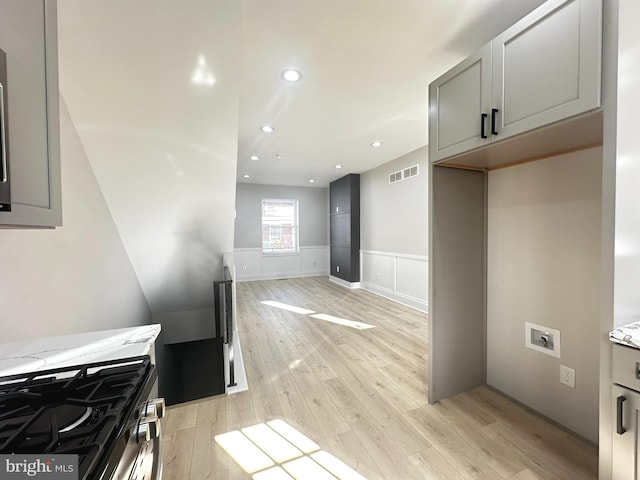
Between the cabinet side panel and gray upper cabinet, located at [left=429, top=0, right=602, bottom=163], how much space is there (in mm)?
375

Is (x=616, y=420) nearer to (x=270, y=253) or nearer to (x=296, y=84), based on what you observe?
(x=296, y=84)

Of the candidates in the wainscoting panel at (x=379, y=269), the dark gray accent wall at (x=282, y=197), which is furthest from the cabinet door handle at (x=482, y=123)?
the dark gray accent wall at (x=282, y=197)

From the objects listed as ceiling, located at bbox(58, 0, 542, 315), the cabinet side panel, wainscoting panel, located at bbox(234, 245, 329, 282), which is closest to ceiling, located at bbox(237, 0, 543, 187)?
ceiling, located at bbox(58, 0, 542, 315)

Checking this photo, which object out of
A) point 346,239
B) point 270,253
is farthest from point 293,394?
point 270,253

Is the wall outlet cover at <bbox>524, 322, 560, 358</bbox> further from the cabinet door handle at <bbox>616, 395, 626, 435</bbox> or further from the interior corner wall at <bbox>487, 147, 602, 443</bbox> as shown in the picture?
the cabinet door handle at <bbox>616, 395, 626, 435</bbox>

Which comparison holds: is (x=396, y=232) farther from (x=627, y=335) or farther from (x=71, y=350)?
(x=71, y=350)

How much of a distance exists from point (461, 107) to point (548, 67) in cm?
46

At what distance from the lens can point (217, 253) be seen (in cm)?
312

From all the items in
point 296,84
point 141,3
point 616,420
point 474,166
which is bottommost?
point 616,420

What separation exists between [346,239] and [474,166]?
4159 millimetres

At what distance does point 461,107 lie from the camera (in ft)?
5.36

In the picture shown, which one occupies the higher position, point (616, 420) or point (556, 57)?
point (556, 57)

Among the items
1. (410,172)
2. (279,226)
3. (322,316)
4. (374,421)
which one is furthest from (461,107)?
(279,226)

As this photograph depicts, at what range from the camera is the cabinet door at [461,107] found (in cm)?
149
